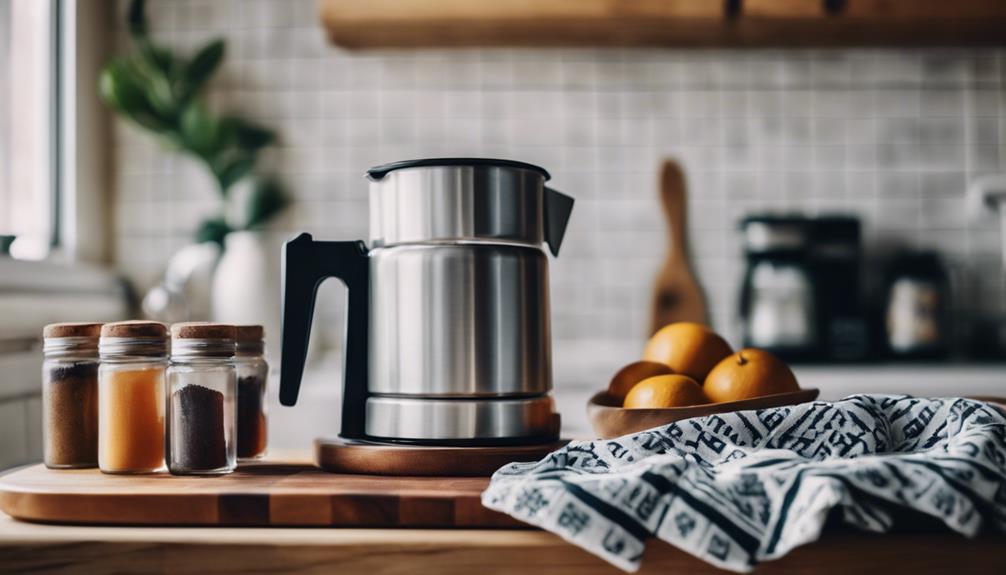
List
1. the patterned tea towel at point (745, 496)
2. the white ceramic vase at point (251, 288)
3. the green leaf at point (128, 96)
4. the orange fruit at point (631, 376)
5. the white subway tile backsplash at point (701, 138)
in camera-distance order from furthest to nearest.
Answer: the white subway tile backsplash at point (701, 138), the green leaf at point (128, 96), the white ceramic vase at point (251, 288), the orange fruit at point (631, 376), the patterned tea towel at point (745, 496)

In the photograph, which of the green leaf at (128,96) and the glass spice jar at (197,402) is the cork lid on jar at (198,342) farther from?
the green leaf at (128,96)

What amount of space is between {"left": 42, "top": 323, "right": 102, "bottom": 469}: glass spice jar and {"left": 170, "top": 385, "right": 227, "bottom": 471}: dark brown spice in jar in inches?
3.8

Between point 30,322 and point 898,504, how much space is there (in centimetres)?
149

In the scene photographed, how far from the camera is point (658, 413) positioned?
712 mm

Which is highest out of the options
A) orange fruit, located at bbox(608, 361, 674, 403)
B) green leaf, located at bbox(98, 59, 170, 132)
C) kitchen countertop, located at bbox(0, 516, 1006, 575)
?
green leaf, located at bbox(98, 59, 170, 132)

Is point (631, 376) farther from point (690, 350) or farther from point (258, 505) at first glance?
point (258, 505)

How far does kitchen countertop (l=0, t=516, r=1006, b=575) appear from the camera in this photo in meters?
0.53

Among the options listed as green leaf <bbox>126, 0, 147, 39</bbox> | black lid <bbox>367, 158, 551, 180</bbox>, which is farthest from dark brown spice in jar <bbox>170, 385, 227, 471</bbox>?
green leaf <bbox>126, 0, 147, 39</bbox>

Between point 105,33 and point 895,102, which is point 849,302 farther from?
point 105,33

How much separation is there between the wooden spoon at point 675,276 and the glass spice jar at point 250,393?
126 centimetres

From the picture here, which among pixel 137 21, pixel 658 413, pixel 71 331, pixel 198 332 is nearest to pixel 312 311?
pixel 198 332

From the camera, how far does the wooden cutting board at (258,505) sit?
59cm

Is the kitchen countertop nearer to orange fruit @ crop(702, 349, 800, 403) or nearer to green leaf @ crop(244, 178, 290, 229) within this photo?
orange fruit @ crop(702, 349, 800, 403)

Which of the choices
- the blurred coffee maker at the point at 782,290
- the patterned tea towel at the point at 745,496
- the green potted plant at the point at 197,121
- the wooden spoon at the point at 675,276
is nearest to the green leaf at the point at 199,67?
the green potted plant at the point at 197,121
